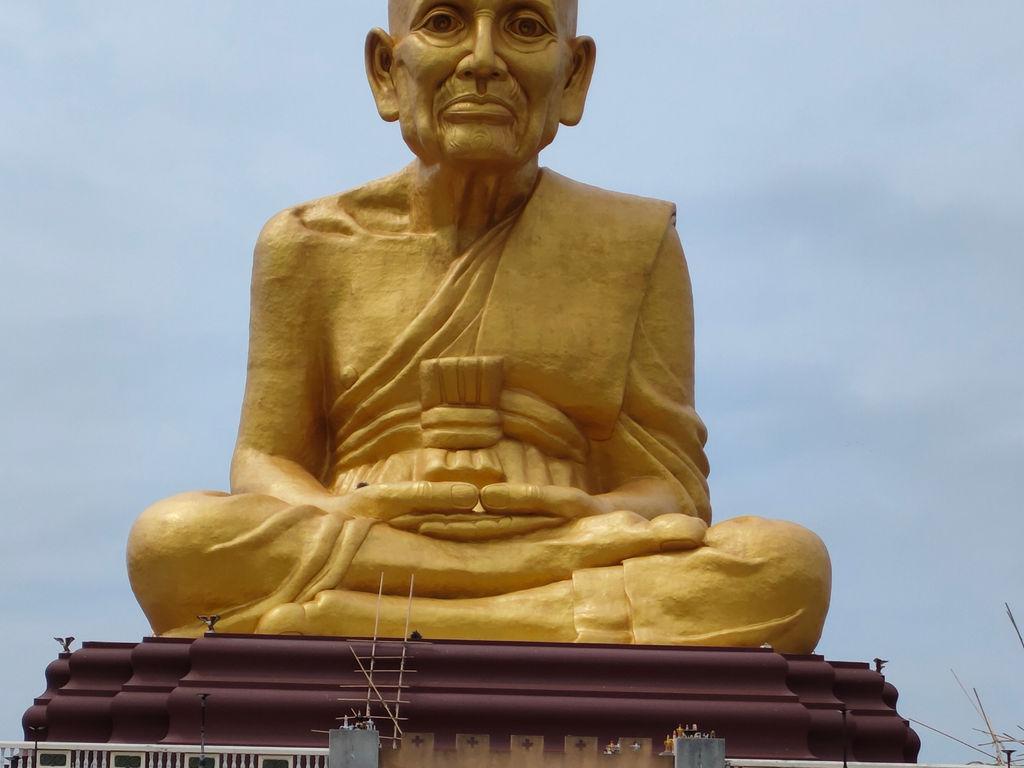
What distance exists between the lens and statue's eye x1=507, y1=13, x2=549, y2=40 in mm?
15523

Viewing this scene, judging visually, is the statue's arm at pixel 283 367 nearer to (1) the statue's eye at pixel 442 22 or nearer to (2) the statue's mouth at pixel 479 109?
(2) the statue's mouth at pixel 479 109

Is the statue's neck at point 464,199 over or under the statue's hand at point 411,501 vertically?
over

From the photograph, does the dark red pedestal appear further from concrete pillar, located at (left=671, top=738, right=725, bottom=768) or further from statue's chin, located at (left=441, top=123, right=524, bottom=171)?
statue's chin, located at (left=441, top=123, right=524, bottom=171)

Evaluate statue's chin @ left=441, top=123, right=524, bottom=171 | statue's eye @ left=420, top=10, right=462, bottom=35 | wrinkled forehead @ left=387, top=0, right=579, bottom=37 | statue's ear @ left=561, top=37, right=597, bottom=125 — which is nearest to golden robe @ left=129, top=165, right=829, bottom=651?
statue's ear @ left=561, top=37, right=597, bottom=125

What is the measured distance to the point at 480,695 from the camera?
13.3m

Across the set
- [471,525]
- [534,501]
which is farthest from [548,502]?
[471,525]

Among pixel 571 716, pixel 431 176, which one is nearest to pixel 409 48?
pixel 431 176

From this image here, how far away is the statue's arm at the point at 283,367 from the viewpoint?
15.8 m

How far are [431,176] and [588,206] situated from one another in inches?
40.0

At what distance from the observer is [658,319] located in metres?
16.1

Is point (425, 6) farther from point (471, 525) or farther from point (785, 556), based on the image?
point (785, 556)

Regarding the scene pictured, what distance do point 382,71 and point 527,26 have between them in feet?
3.40

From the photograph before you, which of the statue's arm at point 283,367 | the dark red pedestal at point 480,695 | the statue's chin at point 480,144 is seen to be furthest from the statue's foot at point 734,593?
the statue's chin at point 480,144

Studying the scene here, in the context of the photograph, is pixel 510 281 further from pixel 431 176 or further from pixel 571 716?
pixel 571 716
